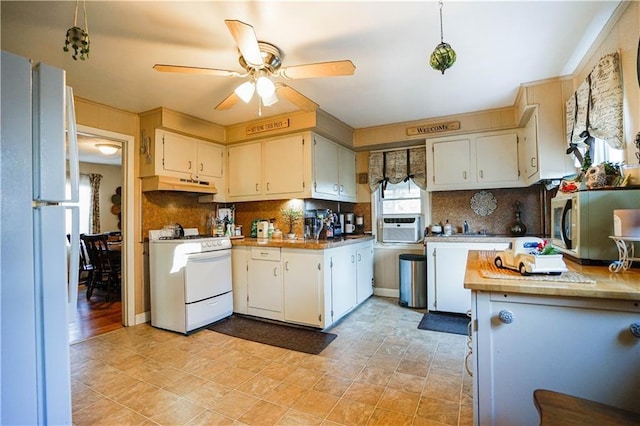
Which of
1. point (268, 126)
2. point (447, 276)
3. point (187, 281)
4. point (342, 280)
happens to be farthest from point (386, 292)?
point (268, 126)

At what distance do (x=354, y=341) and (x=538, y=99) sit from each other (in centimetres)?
289

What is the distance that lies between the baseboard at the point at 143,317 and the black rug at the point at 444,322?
3131 millimetres

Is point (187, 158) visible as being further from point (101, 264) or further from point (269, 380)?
point (269, 380)

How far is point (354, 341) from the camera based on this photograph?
112 inches

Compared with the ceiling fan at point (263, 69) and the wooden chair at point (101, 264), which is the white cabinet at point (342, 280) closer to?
the ceiling fan at point (263, 69)

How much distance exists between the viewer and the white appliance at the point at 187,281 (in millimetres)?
3096

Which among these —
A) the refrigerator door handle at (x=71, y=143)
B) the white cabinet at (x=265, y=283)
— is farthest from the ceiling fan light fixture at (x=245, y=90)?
the white cabinet at (x=265, y=283)

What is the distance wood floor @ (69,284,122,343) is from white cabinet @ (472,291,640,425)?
11.9 ft

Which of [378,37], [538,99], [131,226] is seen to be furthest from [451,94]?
[131,226]

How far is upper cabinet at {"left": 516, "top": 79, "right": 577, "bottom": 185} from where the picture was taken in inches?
106

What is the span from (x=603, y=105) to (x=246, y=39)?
2.29 m

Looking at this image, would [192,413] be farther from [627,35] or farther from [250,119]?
[627,35]

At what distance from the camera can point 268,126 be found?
3.69m

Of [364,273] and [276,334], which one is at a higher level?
[364,273]
